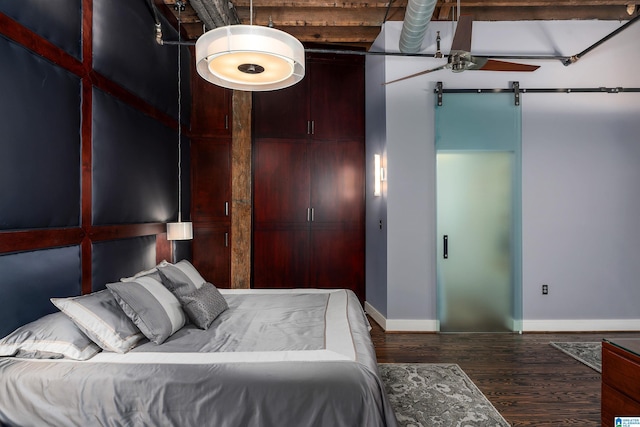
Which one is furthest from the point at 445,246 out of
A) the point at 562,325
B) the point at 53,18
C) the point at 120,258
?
the point at 53,18

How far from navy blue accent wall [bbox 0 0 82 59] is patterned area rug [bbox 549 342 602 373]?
15.3 feet

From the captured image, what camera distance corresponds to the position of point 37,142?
2.08 m

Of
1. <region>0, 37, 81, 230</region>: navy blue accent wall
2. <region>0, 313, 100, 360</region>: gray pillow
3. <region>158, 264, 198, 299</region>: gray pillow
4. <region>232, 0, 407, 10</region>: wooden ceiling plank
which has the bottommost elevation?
<region>0, 313, 100, 360</region>: gray pillow

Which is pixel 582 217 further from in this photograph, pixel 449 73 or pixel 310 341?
pixel 310 341

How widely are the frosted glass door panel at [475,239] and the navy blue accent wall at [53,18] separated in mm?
3495

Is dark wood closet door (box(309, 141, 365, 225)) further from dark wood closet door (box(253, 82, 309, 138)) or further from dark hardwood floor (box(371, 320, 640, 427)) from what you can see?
dark hardwood floor (box(371, 320, 640, 427))

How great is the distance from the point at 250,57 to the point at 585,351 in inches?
156

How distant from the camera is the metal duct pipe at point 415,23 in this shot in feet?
11.0

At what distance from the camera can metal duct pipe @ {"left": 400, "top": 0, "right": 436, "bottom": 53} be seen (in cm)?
334

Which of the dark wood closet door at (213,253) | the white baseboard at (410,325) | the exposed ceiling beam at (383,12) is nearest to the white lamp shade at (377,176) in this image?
the white baseboard at (410,325)

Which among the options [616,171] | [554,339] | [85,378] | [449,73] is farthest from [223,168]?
[616,171]

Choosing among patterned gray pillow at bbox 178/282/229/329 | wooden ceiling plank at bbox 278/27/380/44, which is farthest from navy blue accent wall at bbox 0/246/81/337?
wooden ceiling plank at bbox 278/27/380/44

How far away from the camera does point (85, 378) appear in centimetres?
171

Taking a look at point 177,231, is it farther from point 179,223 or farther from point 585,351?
point 585,351
